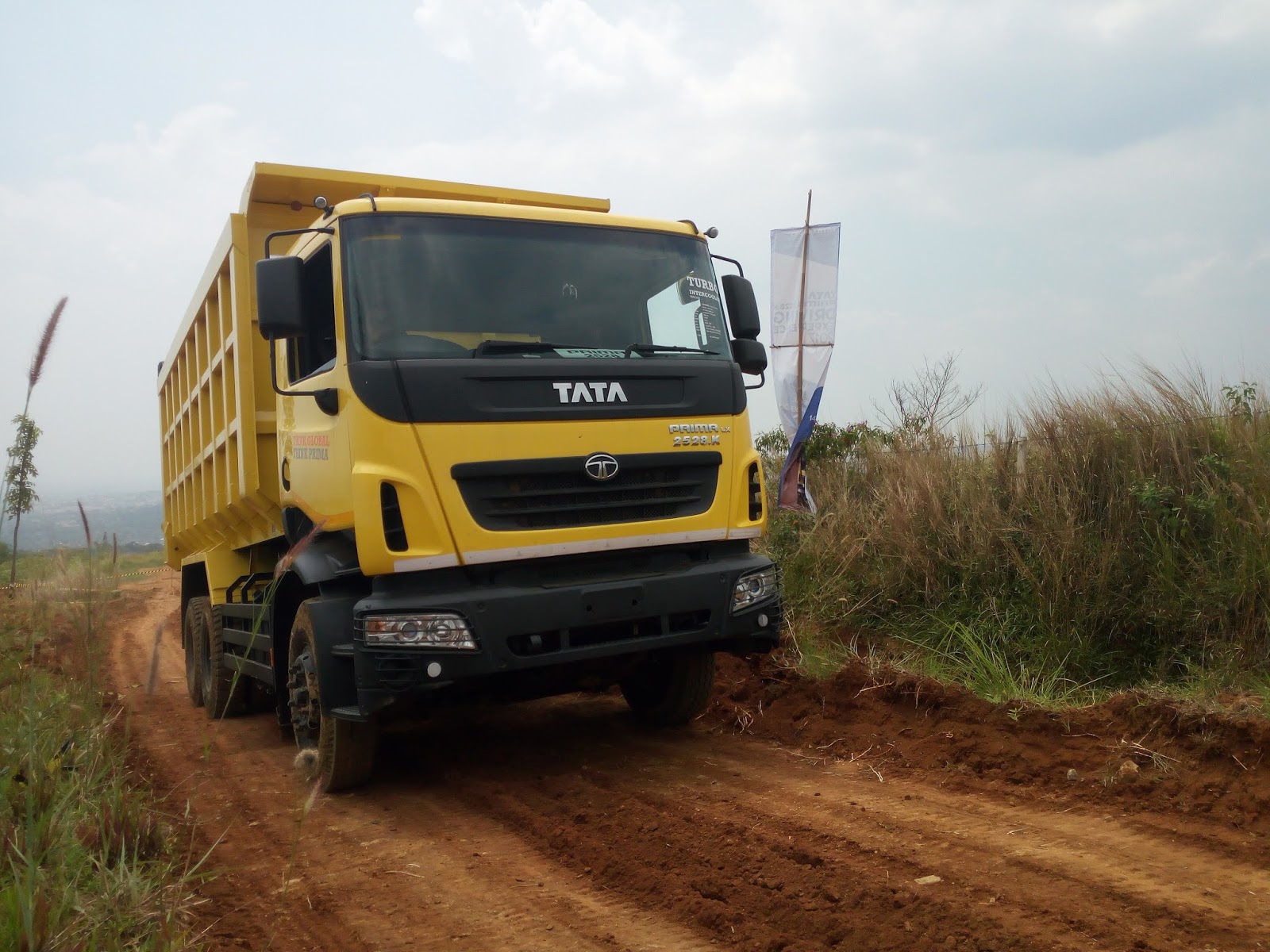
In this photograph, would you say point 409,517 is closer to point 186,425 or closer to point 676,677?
point 676,677

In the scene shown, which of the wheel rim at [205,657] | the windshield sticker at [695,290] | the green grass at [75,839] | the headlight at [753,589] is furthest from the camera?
the wheel rim at [205,657]

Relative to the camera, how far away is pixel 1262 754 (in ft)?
13.8

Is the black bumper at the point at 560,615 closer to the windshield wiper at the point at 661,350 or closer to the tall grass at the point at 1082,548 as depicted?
the windshield wiper at the point at 661,350

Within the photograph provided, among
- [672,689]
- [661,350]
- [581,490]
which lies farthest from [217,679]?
[661,350]

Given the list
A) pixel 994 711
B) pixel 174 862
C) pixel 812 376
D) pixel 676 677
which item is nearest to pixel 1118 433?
pixel 994 711

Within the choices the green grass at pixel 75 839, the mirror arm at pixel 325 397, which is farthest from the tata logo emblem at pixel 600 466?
the green grass at pixel 75 839

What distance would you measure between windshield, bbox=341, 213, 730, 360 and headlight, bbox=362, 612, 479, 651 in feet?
3.89

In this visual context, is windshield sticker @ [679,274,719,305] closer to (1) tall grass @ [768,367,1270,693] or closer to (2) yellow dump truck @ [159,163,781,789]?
(2) yellow dump truck @ [159,163,781,789]

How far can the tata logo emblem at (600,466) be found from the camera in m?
4.86

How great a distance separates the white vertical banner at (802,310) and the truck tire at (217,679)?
5.36 m

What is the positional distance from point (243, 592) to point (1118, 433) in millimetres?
5855

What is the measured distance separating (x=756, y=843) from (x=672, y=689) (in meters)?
2.21

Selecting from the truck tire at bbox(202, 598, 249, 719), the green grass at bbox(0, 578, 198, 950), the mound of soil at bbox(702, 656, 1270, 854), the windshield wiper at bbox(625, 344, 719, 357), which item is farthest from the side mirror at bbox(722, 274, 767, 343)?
the truck tire at bbox(202, 598, 249, 719)

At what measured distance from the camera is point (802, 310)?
1010 centimetres
